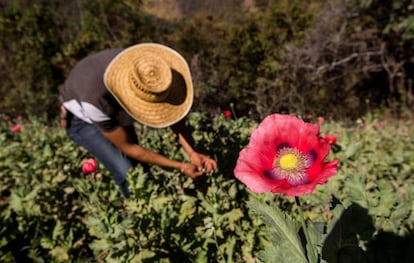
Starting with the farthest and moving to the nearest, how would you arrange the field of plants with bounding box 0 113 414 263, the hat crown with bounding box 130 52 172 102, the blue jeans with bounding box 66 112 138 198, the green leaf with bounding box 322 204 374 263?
the blue jeans with bounding box 66 112 138 198 < the hat crown with bounding box 130 52 172 102 < the field of plants with bounding box 0 113 414 263 < the green leaf with bounding box 322 204 374 263

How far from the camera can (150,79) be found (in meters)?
2.14

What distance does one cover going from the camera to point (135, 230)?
2.07 meters

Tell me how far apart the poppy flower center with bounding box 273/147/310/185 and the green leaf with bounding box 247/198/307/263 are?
104 millimetres

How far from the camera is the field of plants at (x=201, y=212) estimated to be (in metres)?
1.01

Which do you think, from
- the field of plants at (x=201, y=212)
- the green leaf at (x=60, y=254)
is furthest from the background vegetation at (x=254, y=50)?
the green leaf at (x=60, y=254)

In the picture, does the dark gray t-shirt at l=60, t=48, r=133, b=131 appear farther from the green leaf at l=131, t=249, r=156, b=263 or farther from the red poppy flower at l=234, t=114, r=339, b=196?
the red poppy flower at l=234, t=114, r=339, b=196

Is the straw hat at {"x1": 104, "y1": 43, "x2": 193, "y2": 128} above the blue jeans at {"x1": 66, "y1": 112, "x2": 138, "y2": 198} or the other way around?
above

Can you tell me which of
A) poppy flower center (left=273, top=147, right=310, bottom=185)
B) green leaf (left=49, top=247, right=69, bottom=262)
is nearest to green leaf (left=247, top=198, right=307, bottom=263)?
poppy flower center (left=273, top=147, right=310, bottom=185)

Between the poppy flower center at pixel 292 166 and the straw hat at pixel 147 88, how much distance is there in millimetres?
1240

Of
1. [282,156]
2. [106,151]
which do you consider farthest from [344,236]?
[106,151]

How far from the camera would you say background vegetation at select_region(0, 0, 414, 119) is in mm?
10961

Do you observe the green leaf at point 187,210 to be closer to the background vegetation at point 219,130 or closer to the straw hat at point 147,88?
the background vegetation at point 219,130

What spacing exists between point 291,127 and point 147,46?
1.68m

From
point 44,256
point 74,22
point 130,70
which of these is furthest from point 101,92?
point 74,22
